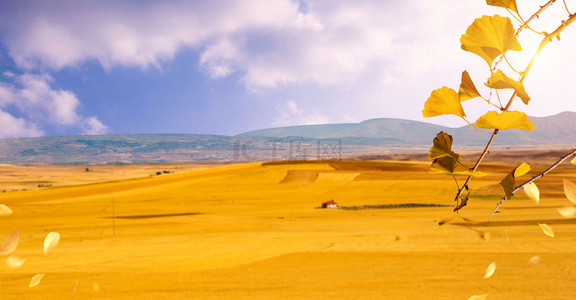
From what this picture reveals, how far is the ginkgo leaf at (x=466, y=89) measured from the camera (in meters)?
0.45

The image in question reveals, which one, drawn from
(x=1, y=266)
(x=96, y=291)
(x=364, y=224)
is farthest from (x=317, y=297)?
(x=364, y=224)

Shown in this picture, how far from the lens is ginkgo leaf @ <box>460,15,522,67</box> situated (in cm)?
43

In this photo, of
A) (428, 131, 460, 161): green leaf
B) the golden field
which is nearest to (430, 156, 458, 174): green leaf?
(428, 131, 460, 161): green leaf

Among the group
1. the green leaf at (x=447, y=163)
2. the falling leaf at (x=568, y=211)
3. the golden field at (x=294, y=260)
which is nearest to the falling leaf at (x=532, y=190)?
the falling leaf at (x=568, y=211)

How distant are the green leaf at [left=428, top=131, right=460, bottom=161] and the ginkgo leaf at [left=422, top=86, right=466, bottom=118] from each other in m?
0.03

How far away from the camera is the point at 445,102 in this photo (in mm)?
460

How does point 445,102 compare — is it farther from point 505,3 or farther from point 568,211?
point 568,211

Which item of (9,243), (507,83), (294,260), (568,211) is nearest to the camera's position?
(507,83)

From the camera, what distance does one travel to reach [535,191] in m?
0.55

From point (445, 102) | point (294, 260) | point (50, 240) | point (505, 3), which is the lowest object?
point (294, 260)

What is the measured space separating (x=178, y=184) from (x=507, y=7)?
1527 inches

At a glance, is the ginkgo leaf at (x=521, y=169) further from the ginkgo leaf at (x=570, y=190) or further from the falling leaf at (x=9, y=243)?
the falling leaf at (x=9, y=243)

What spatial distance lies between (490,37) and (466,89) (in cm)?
6

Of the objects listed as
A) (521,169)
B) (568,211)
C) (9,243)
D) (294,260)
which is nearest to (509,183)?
(521,169)
